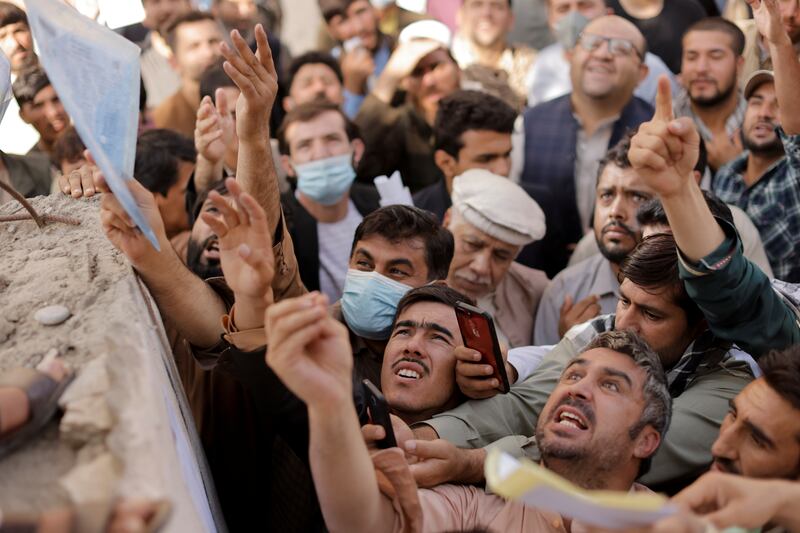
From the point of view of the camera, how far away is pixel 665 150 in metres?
2.60

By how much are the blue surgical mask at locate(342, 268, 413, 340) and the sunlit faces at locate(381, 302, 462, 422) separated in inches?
9.8

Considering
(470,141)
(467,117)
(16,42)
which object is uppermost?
(16,42)

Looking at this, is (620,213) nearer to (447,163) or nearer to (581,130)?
(447,163)

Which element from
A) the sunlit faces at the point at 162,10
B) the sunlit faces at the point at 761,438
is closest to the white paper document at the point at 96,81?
the sunlit faces at the point at 761,438

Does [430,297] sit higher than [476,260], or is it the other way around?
[430,297]

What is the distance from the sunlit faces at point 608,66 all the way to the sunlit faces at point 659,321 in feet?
7.42

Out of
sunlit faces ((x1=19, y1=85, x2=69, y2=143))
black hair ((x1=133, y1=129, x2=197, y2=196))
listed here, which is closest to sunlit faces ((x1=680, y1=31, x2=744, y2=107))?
black hair ((x1=133, y1=129, x2=197, y2=196))

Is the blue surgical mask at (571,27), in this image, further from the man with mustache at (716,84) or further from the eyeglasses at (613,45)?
the man with mustache at (716,84)

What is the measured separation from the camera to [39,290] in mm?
2418

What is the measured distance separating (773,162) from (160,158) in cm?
279

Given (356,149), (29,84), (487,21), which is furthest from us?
(487,21)

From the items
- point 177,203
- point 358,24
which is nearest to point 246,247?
point 177,203

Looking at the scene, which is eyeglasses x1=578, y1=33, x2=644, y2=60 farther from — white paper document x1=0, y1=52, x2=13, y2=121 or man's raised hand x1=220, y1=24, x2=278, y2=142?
white paper document x1=0, y1=52, x2=13, y2=121

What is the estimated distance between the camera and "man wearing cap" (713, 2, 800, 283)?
340 cm
